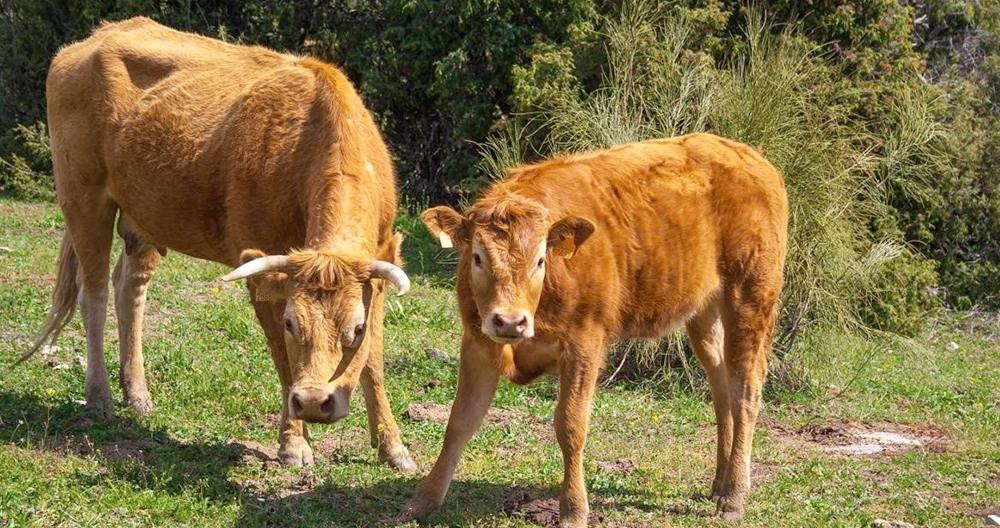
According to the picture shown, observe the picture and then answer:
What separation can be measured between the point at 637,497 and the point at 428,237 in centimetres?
959

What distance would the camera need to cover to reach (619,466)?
816 cm

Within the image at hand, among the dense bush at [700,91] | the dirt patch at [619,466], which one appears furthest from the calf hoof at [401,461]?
the dense bush at [700,91]

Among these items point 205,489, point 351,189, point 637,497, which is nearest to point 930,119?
point 637,497

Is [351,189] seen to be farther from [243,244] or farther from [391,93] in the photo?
[391,93]

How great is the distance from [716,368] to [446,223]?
2.20 metres

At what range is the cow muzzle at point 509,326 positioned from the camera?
5984 mm

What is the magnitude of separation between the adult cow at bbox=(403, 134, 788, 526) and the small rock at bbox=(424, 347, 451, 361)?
3280mm

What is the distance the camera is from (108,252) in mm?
8844

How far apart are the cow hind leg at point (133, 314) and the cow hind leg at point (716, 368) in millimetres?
3700

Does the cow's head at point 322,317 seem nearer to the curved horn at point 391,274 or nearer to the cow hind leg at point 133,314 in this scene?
the curved horn at point 391,274

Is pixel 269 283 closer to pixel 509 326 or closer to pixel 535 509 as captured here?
pixel 509 326

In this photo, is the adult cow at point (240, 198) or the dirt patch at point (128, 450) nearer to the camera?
the adult cow at point (240, 198)

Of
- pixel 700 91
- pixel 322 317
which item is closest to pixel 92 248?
pixel 322 317

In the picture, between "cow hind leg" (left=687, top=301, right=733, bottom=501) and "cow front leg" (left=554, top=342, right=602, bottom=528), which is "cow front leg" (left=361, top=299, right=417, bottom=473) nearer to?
"cow front leg" (left=554, top=342, right=602, bottom=528)
